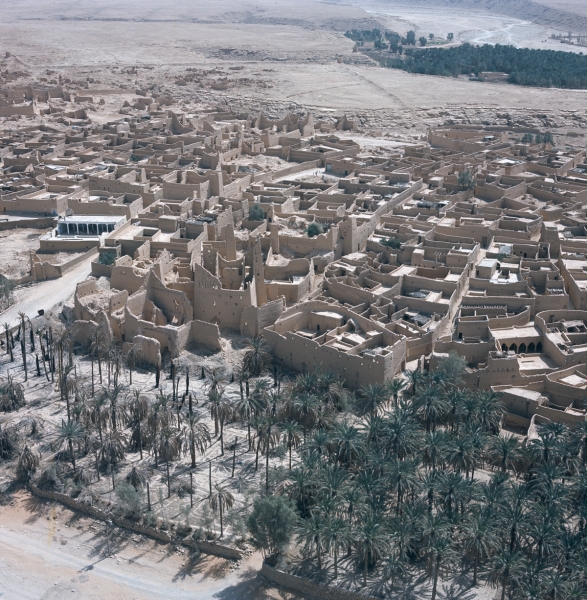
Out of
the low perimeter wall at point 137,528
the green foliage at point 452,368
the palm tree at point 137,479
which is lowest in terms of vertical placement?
the low perimeter wall at point 137,528

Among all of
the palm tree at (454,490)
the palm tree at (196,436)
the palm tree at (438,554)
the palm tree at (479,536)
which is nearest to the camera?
the palm tree at (438,554)

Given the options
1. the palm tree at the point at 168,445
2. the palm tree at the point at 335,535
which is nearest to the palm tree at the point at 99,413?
the palm tree at the point at 168,445

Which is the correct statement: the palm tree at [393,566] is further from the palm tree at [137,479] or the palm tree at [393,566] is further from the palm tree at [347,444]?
the palm tree at [137,479]

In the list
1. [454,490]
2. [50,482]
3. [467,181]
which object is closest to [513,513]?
[454,490]

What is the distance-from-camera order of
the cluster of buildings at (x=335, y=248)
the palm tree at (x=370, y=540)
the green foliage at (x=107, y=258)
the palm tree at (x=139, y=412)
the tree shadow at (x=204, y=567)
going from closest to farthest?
the palm tree at (x=370, y=540), the tree shadow at (x=204, y=567), the palm tree at (x=139, y=412), the cluster of buildings at (x=335, y=248), the green foliage at (x=107, y=258)

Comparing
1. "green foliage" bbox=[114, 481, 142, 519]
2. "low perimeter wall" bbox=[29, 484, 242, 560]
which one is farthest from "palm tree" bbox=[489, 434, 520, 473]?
"green foliage" bbox=[114, 481, 142, 519]

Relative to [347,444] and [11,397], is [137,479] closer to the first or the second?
[347,444]
